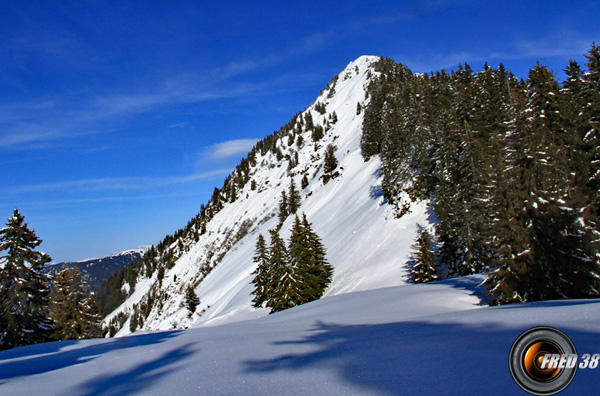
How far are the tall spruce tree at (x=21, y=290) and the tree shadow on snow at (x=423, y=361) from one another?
80.0ft

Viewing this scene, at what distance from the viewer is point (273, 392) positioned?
3521mm

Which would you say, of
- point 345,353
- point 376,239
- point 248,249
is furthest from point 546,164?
point 248,249

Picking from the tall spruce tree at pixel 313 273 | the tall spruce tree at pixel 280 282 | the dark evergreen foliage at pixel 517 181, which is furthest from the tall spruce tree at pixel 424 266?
the tall spruce tree at pixel 280 282

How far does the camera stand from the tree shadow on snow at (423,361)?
3146 mm

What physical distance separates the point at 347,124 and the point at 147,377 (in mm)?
111264

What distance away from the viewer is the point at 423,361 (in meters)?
3.90

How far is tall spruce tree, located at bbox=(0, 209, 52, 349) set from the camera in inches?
818

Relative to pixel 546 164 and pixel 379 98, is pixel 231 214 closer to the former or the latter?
pixel 379 98

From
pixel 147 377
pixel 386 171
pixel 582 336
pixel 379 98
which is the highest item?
pixel 379 98

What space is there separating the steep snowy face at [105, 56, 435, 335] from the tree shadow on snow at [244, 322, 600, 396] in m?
30.2

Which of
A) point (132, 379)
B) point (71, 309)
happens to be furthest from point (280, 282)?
point (132, 379)

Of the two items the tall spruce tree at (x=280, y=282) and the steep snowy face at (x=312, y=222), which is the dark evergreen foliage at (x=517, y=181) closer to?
the steep snowy face at (x=312, y=222)

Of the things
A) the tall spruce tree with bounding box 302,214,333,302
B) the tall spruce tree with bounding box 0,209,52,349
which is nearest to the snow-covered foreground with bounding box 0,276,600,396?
the tall spruce tree with bounding box 0,209,52,349

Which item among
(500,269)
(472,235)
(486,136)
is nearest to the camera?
(500,269)
